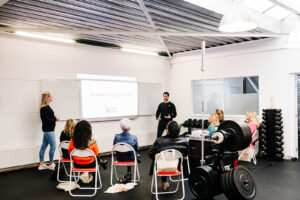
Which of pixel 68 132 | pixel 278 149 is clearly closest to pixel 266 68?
pixel 278 149

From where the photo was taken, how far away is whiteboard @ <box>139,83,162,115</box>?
7.95m

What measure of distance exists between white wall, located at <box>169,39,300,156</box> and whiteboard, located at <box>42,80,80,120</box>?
→ 3.68 meters

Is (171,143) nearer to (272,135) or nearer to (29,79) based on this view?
(272,135)

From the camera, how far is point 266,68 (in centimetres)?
663

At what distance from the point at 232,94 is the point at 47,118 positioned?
4.96 metres

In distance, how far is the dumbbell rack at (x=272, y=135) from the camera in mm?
6078

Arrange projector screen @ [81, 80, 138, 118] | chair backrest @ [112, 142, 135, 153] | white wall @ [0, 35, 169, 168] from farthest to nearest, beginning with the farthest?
projector screen @ [81, 80, 138, 118] → white wall @ [0, 35, 169, 168] → chair backrest @ [112, 142, 135, 153]

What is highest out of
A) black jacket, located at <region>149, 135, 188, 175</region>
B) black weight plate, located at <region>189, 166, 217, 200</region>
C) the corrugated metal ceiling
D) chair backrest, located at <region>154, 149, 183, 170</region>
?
the corrugated metal ceiling

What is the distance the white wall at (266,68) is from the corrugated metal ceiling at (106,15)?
0.91 m

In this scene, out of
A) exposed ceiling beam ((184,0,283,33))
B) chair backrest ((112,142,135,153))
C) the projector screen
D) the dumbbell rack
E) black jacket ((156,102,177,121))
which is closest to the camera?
chair backrest ((112,142,135,153))

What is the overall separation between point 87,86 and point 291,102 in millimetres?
4993

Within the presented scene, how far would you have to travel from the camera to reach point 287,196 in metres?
3.91

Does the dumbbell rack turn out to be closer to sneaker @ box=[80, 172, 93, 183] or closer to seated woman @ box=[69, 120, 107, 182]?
sneaker @ box=[80, 172, 93, 183]

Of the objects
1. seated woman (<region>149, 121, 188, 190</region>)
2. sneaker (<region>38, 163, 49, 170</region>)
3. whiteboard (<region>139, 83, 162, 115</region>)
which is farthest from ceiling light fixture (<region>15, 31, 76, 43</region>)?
seated woman (<region>149, 121, 188, 190</region>)
